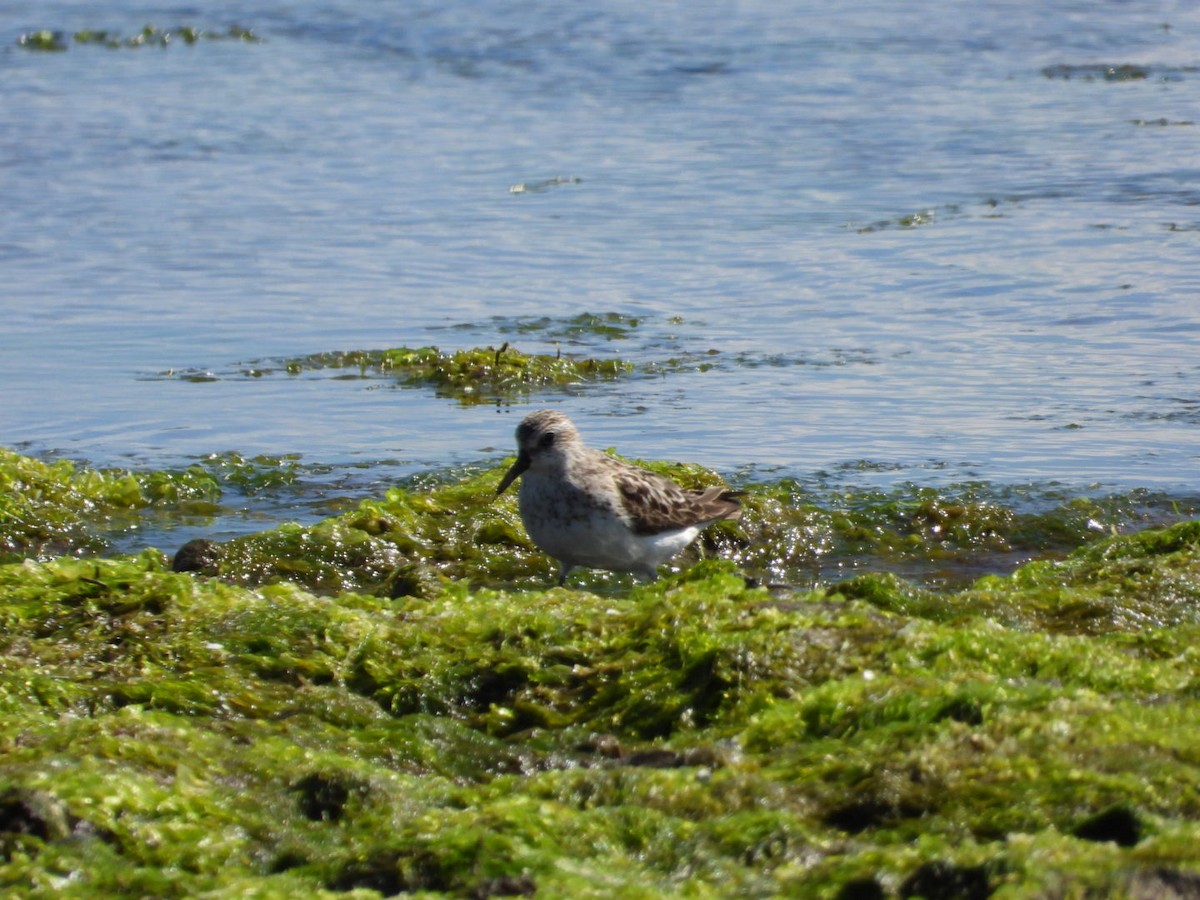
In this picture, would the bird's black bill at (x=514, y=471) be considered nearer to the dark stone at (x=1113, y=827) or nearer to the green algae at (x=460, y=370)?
the green algae at (x=460, y=370)

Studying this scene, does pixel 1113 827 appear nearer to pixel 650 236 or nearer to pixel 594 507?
pixel 594 507

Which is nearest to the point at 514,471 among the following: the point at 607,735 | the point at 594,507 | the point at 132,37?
the point at 594,507

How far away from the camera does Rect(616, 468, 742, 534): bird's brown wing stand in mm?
7855

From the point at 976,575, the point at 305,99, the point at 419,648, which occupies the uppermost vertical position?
the point at 305,99

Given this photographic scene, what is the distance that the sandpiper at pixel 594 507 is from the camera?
773 cm

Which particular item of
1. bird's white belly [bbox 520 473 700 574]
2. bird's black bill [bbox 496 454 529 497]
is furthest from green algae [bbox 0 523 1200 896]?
bird's black bill [bbox 496 454 529 497]

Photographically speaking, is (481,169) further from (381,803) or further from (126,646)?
(381,803)

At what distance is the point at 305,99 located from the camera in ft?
77.6

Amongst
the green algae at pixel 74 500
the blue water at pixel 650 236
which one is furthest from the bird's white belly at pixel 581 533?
the green algae at pixel 74 500

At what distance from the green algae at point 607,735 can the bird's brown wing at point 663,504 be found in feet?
4.01

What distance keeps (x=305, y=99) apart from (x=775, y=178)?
312 inches

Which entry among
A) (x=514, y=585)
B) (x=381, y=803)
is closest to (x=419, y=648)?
(x=381, y=803)

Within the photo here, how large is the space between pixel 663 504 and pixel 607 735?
3036 mm

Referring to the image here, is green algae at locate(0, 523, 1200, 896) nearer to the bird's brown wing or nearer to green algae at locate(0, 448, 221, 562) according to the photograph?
the bird's brown wing
